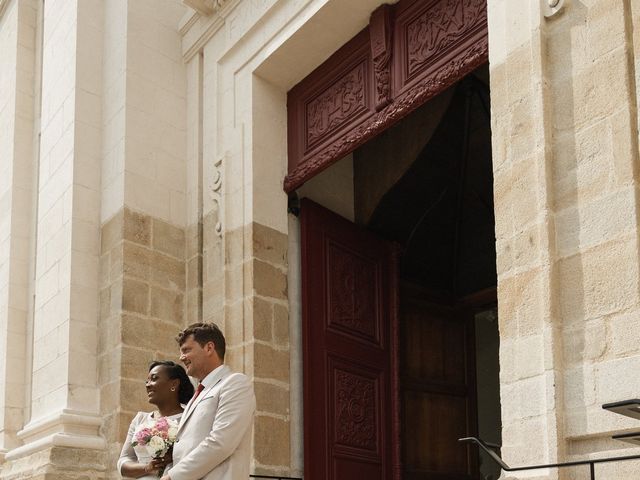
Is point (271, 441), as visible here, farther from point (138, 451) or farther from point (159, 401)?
point (138, 451)

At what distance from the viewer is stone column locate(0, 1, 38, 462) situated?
10453 mm

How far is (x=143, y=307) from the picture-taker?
9.18m

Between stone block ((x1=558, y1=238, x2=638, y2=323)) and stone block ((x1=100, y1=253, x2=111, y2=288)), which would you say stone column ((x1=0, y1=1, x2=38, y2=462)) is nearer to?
stone block ((x1=100, y1=253, x2=111, y2=288))

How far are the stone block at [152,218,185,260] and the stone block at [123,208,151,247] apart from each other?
6 cm

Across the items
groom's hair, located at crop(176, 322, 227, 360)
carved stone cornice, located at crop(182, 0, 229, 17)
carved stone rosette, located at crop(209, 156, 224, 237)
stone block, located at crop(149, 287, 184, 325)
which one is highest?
carved stone cornice, located at crop(182, 0, 229, 17)

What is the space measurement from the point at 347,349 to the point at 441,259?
7.85ft

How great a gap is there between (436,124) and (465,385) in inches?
99.5

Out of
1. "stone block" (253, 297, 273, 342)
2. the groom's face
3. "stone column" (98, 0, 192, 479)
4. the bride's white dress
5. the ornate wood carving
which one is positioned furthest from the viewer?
"stone column" (98, 0, 192, 479)

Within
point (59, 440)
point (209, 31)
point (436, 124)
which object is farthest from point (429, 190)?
point (59, 440)

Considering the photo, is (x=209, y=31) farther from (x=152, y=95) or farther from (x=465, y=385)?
(x=465, y=385)

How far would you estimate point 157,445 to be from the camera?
5.95 m

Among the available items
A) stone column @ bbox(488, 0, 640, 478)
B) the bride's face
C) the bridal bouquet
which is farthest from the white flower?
stone column @ bbox(488, 0, 640, 478)

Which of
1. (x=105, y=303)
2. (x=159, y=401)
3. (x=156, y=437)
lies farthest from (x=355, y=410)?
(x=156, y=437)

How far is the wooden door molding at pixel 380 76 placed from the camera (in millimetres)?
7688
